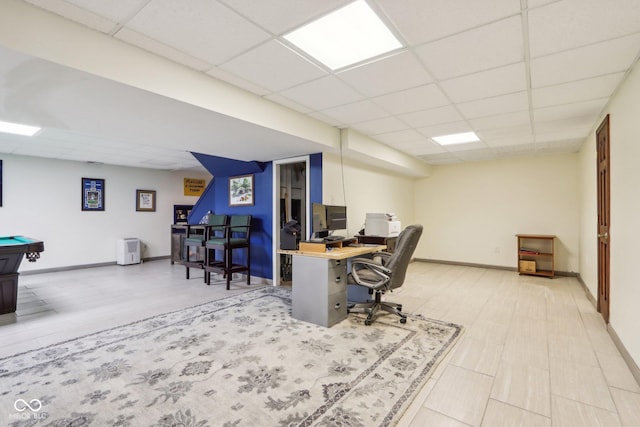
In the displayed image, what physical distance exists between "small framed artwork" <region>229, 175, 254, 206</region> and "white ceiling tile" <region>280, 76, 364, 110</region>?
8.30 feet

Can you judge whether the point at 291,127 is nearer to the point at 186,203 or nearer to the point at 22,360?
the point at 22,360

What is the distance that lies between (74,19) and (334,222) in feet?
10.7

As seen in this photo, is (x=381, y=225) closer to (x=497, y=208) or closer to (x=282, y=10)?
(x=497, y=208)

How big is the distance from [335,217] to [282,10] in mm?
2815

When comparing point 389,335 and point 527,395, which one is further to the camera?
point 389,335

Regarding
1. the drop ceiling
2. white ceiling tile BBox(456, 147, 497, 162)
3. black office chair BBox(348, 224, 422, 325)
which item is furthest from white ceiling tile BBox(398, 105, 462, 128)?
white ceiling tile BBox(456, 147, 497, 162)

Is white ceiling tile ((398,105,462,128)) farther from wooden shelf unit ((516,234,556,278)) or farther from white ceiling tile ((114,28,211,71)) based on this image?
wooden shelf unit ((516,234,556,278))

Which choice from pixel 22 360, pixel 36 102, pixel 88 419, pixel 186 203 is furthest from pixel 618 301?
pixel 186 203

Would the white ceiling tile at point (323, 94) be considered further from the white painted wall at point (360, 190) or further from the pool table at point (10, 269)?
the pool table at point (10, 269)

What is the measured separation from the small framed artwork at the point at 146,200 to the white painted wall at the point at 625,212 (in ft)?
29.7

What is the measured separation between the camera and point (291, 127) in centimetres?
365

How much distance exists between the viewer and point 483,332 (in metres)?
3.13

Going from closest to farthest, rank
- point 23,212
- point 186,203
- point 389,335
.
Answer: point 389,335, point 23,212, point 186,203

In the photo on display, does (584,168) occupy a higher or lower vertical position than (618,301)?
higher
